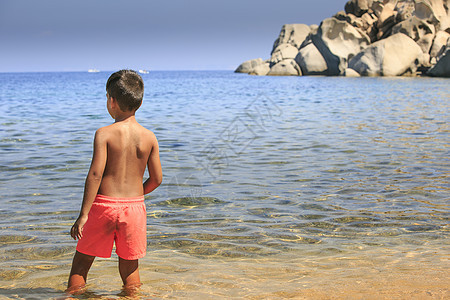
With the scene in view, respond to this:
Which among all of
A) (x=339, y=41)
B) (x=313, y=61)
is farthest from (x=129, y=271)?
(x=313, y=61)

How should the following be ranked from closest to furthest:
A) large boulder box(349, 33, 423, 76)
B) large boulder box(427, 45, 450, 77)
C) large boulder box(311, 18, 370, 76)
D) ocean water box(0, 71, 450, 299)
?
1. ocean water box(0, 71, 450, 299)
2. large boulder box(427, 45, 450, 77)
3. large boulder box(349, 33, 423, 76)
4. large boulder box(311, 18, 370, 76)

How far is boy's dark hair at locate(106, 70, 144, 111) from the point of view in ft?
8.59

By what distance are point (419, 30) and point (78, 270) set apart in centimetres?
5822

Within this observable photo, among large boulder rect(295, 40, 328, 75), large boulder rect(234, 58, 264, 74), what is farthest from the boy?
large boulder rect(234, 58, 264, 74)

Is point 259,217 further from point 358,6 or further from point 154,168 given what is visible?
point 358,6

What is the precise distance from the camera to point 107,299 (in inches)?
113

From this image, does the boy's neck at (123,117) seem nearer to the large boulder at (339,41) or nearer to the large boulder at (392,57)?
the large boulder at (392,57)

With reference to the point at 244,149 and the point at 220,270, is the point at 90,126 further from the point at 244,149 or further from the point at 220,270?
the point at 220,270

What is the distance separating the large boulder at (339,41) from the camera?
53969 millimetres

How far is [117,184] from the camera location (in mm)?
2695

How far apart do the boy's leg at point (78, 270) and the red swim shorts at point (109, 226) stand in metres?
0.09

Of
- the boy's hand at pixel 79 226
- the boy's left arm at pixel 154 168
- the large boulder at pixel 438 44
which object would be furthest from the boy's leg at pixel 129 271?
the large boulder at pixel 438 44

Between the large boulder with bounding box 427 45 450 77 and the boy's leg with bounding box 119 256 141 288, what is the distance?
1829 inches

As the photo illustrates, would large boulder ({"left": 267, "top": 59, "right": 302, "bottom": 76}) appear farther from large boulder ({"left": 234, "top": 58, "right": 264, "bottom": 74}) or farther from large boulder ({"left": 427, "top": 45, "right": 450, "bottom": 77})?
large boulder ({"left": 234, "top": 58, "right": 264, "bottom": 74})
